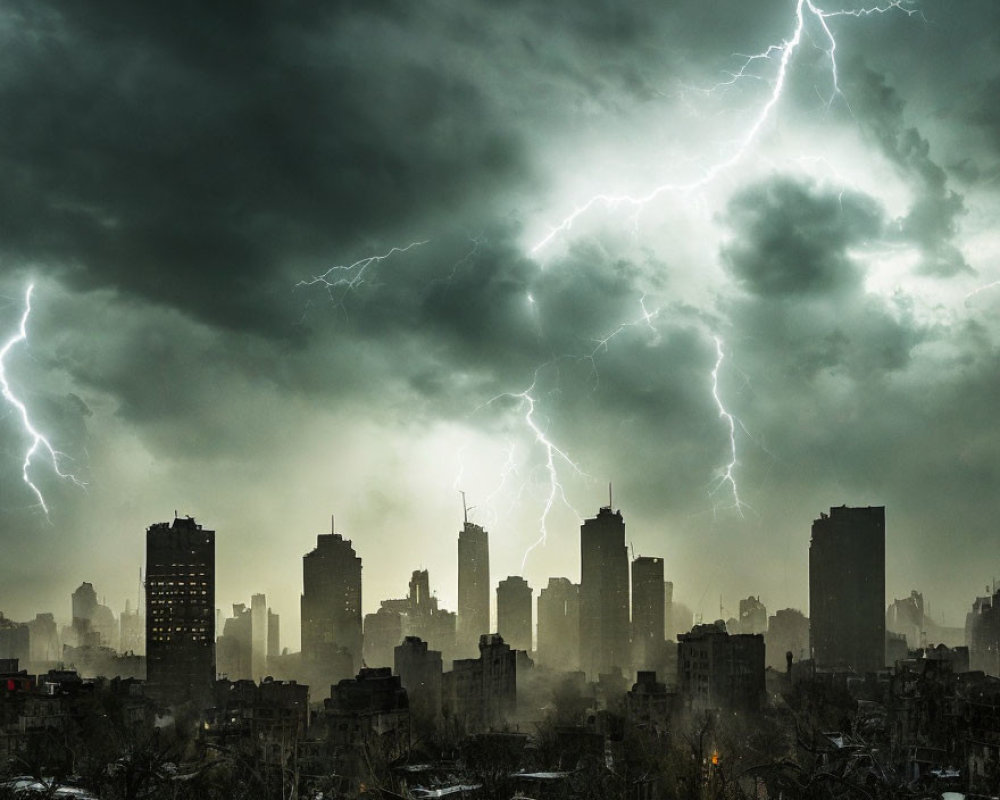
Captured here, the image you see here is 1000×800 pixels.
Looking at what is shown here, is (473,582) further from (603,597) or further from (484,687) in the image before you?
(484,687)

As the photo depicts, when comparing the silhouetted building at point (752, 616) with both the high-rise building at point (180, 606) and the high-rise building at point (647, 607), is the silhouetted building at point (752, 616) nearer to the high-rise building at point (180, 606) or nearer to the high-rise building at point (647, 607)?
the high-rise building at point (647, 607)

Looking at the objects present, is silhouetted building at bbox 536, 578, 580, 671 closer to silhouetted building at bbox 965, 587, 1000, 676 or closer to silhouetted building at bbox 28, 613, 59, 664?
silhouetted building at bbox 965, 587, 1000, 676

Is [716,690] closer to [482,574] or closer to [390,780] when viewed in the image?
[390,780]

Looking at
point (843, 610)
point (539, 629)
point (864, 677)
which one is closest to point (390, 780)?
point (864, 677)

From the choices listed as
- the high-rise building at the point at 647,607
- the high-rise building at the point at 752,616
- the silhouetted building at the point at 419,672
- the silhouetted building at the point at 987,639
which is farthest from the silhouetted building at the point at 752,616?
the silhouetted building at the point at 419,672

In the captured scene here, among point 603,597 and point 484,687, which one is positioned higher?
point 603,597

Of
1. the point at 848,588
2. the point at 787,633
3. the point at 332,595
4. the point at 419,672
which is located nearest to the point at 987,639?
the point at 848,588

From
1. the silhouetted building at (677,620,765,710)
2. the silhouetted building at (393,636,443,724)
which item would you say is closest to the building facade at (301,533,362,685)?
the silhouetted building at (393,636,443,724)
